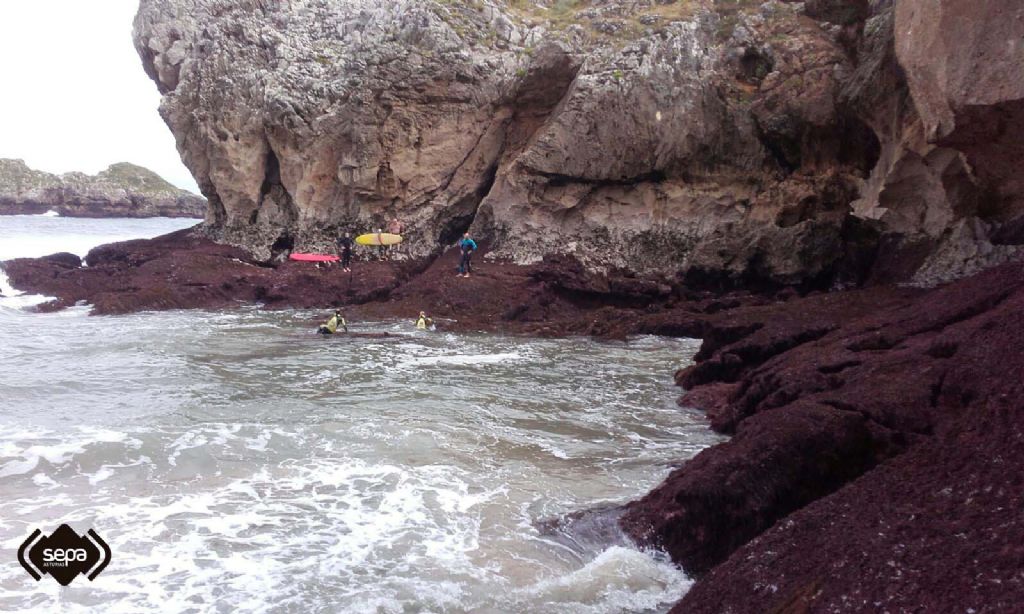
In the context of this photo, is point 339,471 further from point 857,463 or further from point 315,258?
point 315,258

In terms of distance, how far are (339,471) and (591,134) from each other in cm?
1477

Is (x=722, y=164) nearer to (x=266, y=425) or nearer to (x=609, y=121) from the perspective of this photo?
(x=609, y=121)

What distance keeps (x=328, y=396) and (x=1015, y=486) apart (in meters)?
8.80

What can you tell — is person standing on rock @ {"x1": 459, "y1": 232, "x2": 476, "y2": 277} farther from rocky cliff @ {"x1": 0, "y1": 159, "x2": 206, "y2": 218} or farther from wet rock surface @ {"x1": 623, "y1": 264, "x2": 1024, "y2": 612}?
rocky cliff @ {"x1": 0, "y1": 159, "x2": 206, "y2": 218}

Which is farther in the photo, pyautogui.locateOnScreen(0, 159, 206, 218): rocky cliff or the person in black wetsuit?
pyautogui.locateOnScreen(0, 159, 206, 218): rocky cliff

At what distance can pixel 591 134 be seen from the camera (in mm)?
20109

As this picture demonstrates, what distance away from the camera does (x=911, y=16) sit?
11.3 metres

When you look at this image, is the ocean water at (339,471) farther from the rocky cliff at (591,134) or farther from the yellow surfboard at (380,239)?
the yellow surfboard at (380,239)

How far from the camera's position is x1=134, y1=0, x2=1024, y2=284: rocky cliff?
16141 mm

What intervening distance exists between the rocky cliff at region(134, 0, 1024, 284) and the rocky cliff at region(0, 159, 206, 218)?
4486 centimetres

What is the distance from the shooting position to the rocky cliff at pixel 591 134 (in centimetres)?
1614

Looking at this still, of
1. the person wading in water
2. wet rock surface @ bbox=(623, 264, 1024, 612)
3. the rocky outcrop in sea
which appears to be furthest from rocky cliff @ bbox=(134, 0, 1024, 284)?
the person wading in water

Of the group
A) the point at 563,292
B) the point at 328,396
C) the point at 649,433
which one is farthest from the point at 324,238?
the point at 649,433

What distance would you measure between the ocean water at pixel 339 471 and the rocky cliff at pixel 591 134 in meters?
6.16
